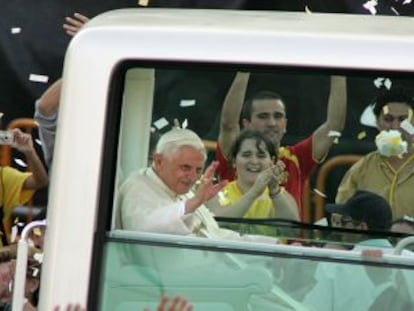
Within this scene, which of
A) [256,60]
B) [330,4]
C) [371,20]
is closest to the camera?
Result: [256,60]

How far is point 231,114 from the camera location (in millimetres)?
2512

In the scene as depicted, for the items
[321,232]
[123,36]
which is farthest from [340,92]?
[123,36]

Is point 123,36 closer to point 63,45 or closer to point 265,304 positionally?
point 265,304

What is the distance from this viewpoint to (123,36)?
8.04 ft

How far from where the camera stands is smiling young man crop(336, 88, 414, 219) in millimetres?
2459

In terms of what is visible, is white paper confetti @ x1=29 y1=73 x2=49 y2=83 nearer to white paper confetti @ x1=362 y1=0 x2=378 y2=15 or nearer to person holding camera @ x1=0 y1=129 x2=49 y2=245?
person holding camera @ x1=0 y1=129 x2=49 y2=245

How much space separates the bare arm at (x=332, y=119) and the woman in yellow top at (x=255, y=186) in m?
0.09

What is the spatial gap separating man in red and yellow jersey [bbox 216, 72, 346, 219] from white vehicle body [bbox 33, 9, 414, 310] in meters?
0.09

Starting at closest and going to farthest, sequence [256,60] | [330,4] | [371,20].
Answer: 1. [256,60]
2. [371,20]
3. [330,4]

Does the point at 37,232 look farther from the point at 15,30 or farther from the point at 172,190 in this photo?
the point at 15,30

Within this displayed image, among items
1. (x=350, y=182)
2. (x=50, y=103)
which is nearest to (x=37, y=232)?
(x=50, y=103)

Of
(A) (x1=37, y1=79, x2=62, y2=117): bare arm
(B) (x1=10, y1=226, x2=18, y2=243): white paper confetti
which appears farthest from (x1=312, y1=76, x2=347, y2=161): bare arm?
(B) (x1=10, y1=226, x2=18, y2=243): white paper confetti

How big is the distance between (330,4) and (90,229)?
391 cm

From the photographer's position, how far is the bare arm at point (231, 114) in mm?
2467
